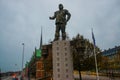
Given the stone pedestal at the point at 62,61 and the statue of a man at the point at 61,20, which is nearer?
the stone pedestal at the point at 62,61

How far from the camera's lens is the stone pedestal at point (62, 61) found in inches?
648

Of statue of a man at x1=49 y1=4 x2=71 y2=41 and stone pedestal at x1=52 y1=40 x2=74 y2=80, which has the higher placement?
statue of a man at x1=49 y1=4 x2=71 y2=41

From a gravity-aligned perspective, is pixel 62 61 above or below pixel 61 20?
below

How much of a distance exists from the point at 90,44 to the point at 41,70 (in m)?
11.4

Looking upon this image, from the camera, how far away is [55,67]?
54.7 ft

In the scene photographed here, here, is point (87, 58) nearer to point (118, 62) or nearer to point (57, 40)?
point (118, 62)

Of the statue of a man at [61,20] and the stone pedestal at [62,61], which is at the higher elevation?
the statue of a man at [61,20]

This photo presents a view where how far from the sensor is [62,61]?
16.7 meters

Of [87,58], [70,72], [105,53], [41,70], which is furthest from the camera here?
[105,53]

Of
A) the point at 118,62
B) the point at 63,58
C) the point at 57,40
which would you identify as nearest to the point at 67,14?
the point at 57,40

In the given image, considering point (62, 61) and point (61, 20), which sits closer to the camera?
point (62, 61)

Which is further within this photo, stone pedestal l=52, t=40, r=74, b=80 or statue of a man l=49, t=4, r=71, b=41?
statue of a man l=49, t=4, r=71, b=41

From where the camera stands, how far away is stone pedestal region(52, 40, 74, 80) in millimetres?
16453

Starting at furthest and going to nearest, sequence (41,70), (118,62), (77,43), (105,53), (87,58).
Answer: (105,53)
(118,62)
(41,70)
(87,58)
(77,43)
